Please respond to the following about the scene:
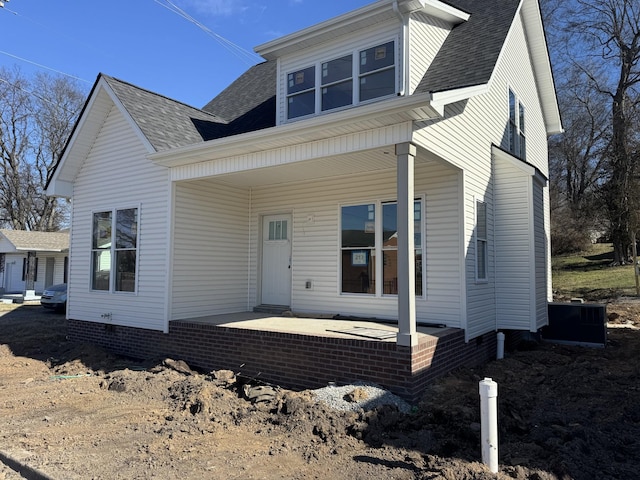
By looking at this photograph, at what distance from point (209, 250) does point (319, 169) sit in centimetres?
294

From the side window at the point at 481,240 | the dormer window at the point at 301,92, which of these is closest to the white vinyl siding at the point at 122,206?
the dormer window at the point at 301,92

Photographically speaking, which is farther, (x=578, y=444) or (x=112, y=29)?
(x=112, y=29)

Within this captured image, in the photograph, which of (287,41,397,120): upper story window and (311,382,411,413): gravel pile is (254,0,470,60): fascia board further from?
(311,382,411,413): gravel pile

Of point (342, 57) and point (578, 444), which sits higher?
point (342, 57)

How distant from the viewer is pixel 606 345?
31.2 feet

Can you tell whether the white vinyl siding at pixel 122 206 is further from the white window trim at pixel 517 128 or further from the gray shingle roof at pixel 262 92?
the white window trim at pixel 517 128

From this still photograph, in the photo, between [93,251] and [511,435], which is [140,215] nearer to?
[93,251]

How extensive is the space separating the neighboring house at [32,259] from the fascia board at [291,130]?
23.1 meters

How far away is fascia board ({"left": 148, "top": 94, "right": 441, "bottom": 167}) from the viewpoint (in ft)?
18.6

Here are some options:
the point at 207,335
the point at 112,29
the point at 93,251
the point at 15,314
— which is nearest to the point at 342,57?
the point at 207,335

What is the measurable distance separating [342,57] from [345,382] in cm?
583

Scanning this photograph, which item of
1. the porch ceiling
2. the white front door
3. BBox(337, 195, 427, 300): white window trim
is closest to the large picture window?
BBox(337, 195, 427, 300): white window trim

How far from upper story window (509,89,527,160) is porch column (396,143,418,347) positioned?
578cm

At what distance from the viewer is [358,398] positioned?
5.48m
